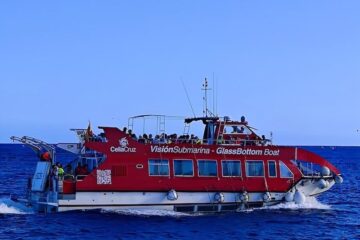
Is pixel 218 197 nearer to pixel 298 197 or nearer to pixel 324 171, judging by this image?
pixel 298 197

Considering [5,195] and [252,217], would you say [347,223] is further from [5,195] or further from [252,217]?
[5,195]

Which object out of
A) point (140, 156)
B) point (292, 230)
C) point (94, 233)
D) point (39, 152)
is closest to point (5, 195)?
point (39, 152)

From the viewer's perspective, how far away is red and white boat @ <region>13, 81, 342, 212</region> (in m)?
34.0

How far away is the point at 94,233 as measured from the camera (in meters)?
29.7

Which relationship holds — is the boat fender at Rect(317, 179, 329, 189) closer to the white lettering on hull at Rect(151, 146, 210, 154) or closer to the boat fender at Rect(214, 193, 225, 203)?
the boat fender at Rect(214, 193, 225, 203)

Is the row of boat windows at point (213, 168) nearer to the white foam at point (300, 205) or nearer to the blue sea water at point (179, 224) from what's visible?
the white foam at point (300, 205)

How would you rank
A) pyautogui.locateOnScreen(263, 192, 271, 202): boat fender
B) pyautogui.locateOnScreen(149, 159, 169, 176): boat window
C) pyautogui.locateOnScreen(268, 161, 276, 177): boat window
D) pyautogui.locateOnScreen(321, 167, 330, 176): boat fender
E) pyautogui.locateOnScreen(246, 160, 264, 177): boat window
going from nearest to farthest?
1. pyautogui.locateOnScreen(149, 159, 169, 176): boat window
2. pyautogui.locateOnScreen(263, 192, 271, 202): boat fender
3. pyautogui.locateOnScreen(246, 160, 264, 177): boat window
4. pyautogui.locateOnScreen(268, 161, 276, 177): boat window
5. pyautogui.locateOnScreen(321, 167, 330, 176): boat fender

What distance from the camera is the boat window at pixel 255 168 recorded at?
120ft

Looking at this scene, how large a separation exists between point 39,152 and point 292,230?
46.1 feet

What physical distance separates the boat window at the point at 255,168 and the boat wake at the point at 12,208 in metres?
11.8

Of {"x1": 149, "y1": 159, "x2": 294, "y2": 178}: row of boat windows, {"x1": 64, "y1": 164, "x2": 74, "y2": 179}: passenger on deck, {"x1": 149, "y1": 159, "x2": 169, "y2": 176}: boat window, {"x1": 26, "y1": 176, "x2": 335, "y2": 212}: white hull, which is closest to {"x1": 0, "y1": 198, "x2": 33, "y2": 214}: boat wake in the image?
{"x1": 26, "y1": 176, "x2": 335, "y2": 212}: white hull

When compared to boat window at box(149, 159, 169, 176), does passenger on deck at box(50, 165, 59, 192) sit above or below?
below

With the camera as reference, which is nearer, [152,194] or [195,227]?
[195,227]

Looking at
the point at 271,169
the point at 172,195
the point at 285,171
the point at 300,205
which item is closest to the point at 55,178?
the point at 172,195
